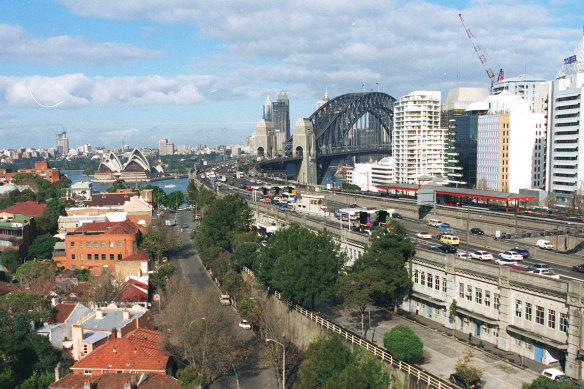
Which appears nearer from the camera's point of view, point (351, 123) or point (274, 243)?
point (274, 243)

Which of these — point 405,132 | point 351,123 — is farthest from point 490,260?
point 351,123

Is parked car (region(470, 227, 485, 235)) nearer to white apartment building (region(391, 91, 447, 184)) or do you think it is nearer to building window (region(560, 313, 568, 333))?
building window (region(560, 313, 568, 333))

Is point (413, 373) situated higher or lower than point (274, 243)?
lower

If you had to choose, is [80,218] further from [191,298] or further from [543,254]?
[543,254]

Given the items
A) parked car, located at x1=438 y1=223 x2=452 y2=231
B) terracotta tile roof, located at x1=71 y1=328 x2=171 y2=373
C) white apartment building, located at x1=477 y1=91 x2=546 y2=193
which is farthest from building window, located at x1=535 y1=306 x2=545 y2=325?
white apartment building, located at x1=477 y1=91 x2=546 y2=193

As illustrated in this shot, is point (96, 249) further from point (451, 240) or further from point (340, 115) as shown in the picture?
point (340, 115)

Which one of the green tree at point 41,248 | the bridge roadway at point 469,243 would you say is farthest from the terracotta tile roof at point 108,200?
the bridge roadway at point 469,243
